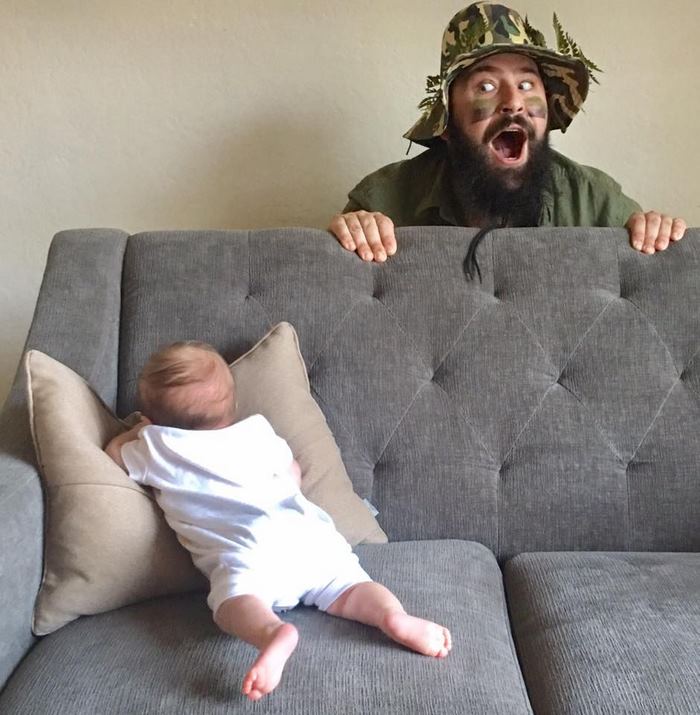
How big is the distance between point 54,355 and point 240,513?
53cm

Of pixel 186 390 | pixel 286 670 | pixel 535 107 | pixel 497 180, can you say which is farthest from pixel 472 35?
pixel 286 670

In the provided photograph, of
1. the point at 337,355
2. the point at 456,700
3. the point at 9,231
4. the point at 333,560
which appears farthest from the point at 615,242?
the point at 9,231

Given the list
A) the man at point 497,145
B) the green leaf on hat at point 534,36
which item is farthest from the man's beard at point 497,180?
the green leaf on hat at point 534,36

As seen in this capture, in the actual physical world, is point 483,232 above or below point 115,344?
above

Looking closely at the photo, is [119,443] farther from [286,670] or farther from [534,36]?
[534,36]

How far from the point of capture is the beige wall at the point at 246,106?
1.99m

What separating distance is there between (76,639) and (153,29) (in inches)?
60.3

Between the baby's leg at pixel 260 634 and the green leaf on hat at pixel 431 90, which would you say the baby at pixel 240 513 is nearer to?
the baby's leg at pixel 260 634

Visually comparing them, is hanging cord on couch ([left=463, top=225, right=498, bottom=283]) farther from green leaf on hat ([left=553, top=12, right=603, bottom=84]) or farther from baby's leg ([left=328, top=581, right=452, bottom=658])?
baby's leg ([left=328, top=581, right=452, bottom=658])

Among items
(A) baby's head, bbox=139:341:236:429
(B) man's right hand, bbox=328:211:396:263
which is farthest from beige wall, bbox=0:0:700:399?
(A) baby's head, bbox=139:341:236:429

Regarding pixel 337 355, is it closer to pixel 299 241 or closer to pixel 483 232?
pixel 299 241

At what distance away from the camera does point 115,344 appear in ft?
5.12

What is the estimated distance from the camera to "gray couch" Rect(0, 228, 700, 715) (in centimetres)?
135

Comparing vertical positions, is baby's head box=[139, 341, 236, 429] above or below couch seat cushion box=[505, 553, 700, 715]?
above
